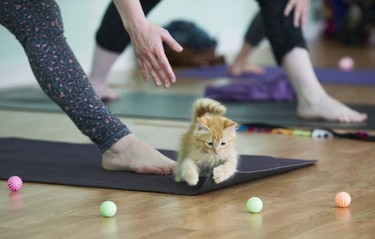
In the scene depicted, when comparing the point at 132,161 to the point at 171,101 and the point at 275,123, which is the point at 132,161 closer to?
the point at 275,123

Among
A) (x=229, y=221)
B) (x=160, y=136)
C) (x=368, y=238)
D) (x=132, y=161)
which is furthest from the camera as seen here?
(x=160, y=136)

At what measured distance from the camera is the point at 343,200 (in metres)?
2.27

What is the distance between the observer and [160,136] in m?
3.38

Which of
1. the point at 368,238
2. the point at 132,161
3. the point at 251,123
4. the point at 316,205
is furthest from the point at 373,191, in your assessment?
the point at 251,123

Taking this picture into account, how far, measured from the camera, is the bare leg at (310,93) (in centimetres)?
360

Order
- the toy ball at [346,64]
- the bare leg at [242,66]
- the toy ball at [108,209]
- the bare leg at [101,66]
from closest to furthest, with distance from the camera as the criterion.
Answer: the toy ball at [108,209] < the bare leg at [101,66] < the bare leg at [242,66] < the toy ball at [346,64]

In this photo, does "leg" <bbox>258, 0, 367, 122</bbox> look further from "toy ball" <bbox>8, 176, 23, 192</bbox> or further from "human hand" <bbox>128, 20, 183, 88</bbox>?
"toy ball" <bbox>8, 176, 23, 192</bbox>

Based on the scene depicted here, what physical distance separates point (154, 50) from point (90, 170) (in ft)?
1.63

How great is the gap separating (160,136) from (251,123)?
359 mm

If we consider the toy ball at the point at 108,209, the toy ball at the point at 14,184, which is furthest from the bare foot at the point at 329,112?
the toy ball at the point at 108,209

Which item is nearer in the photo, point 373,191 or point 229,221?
point 229,221

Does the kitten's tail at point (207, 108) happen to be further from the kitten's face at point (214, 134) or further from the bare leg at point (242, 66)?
the bare leg at point (242, 66)

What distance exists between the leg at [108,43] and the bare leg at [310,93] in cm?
60

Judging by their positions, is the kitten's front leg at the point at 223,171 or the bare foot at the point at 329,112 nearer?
the kitten's front leg at the point at 223,171
